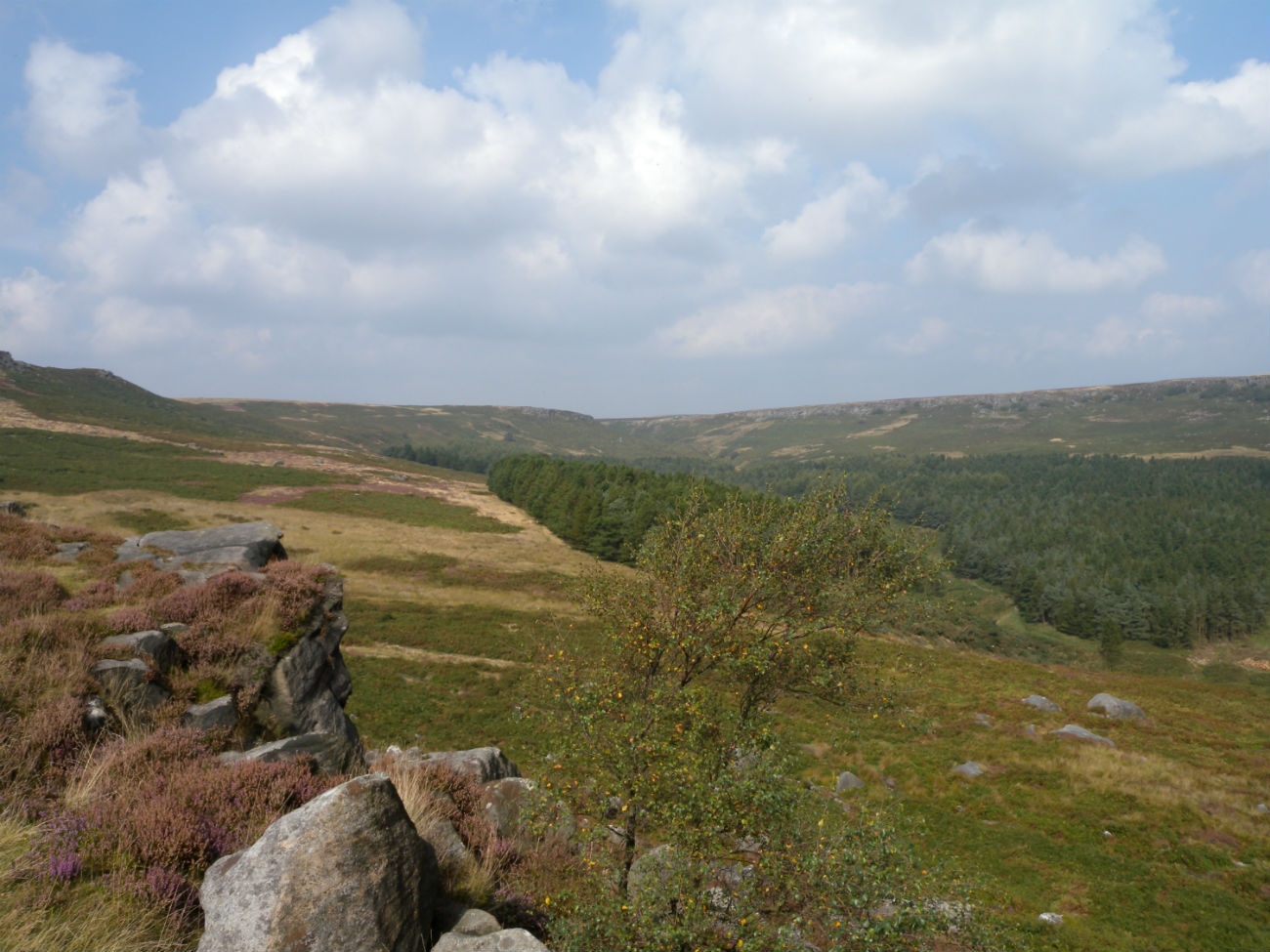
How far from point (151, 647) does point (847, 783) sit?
2775 centimetres

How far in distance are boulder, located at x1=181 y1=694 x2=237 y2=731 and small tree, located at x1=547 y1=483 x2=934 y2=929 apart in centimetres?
729

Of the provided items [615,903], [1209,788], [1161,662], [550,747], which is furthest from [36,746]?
[1161,662]

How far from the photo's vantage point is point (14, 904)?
17.0 feet

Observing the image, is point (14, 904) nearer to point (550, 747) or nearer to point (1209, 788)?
point (550, 747)

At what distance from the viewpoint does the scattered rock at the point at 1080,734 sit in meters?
29.9

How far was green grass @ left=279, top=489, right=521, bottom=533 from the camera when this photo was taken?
82.9m

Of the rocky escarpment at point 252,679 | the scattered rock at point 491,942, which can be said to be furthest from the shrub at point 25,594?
the scattered rock at point 491,942

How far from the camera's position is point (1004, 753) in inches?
1129

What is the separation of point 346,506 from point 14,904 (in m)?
89.4

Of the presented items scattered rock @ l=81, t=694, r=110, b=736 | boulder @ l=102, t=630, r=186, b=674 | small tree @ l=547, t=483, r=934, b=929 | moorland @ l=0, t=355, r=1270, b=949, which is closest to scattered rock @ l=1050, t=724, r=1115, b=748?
moorland @ l=0, t=355, r=1270, b=949

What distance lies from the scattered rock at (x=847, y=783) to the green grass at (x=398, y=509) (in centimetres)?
6774

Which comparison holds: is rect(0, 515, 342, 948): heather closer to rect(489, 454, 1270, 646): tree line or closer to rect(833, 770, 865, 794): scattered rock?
rect(833, 770, 865, 794): scattered rock

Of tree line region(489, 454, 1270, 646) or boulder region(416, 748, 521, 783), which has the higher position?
boulder region(416, 748, 521, 783)

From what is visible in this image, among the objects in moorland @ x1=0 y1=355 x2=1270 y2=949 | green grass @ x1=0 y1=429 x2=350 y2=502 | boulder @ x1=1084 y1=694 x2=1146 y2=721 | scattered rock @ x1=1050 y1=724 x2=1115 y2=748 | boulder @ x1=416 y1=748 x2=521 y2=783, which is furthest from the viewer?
green grass @ x1=0 y1=429 x2=350 y2=502
